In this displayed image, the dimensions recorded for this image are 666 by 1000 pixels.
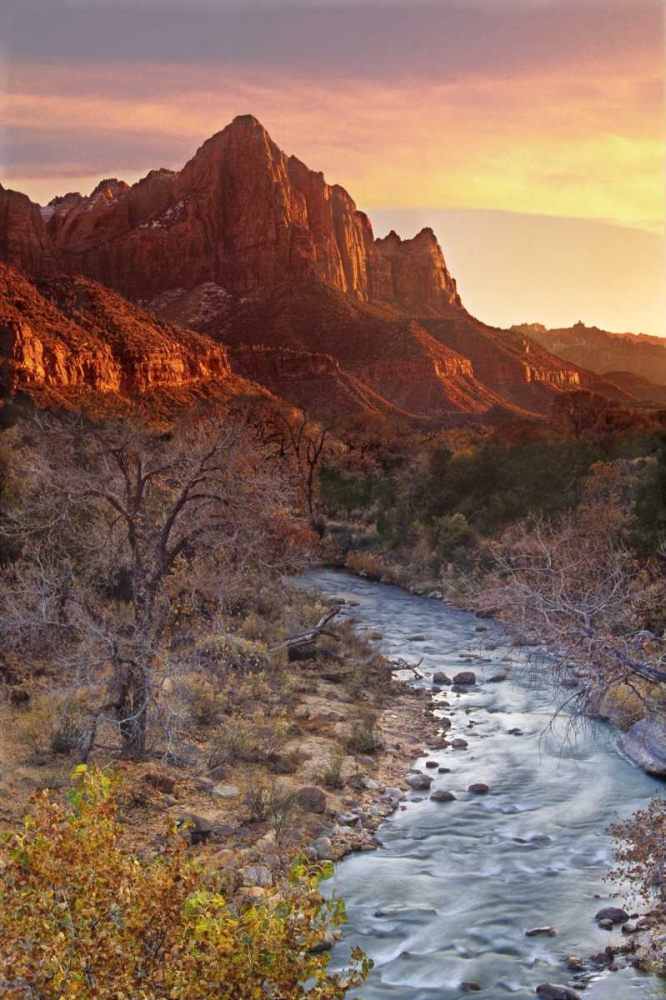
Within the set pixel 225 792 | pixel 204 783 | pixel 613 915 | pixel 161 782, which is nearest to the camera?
pixel 613 915

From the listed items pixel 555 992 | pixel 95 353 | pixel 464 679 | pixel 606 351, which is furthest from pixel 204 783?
pixel 606 351

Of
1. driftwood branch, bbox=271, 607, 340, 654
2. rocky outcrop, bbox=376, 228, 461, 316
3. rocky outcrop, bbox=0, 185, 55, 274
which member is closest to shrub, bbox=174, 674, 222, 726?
driftwood branch, bbox=271, 607, 340, 654

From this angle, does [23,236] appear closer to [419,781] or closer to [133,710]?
[133,710]

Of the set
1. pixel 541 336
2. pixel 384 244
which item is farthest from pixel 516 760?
pixel 541 336

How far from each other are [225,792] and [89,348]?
42700 millimetres

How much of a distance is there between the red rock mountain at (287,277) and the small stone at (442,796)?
54827 millimetres

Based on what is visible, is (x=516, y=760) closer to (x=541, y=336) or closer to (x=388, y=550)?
(x=388, y=550)

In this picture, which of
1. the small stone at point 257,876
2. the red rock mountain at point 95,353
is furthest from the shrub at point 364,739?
the red rock mountain at point 95,353

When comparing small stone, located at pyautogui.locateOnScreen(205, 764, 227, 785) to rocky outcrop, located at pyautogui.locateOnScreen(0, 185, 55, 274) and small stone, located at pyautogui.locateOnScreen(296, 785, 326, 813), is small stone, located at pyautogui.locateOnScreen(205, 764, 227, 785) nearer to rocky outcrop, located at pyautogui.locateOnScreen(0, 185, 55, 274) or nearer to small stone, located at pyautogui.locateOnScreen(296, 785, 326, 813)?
small stone, located at pyautogui.locateOnScreen(296, 785, 326, 813)

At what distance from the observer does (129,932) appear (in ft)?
12.8

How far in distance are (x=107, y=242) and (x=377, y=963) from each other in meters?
126

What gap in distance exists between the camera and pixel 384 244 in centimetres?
16588

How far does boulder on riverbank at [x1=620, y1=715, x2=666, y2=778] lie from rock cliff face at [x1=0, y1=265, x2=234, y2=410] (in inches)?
1418

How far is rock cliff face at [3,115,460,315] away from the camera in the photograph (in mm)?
114500
